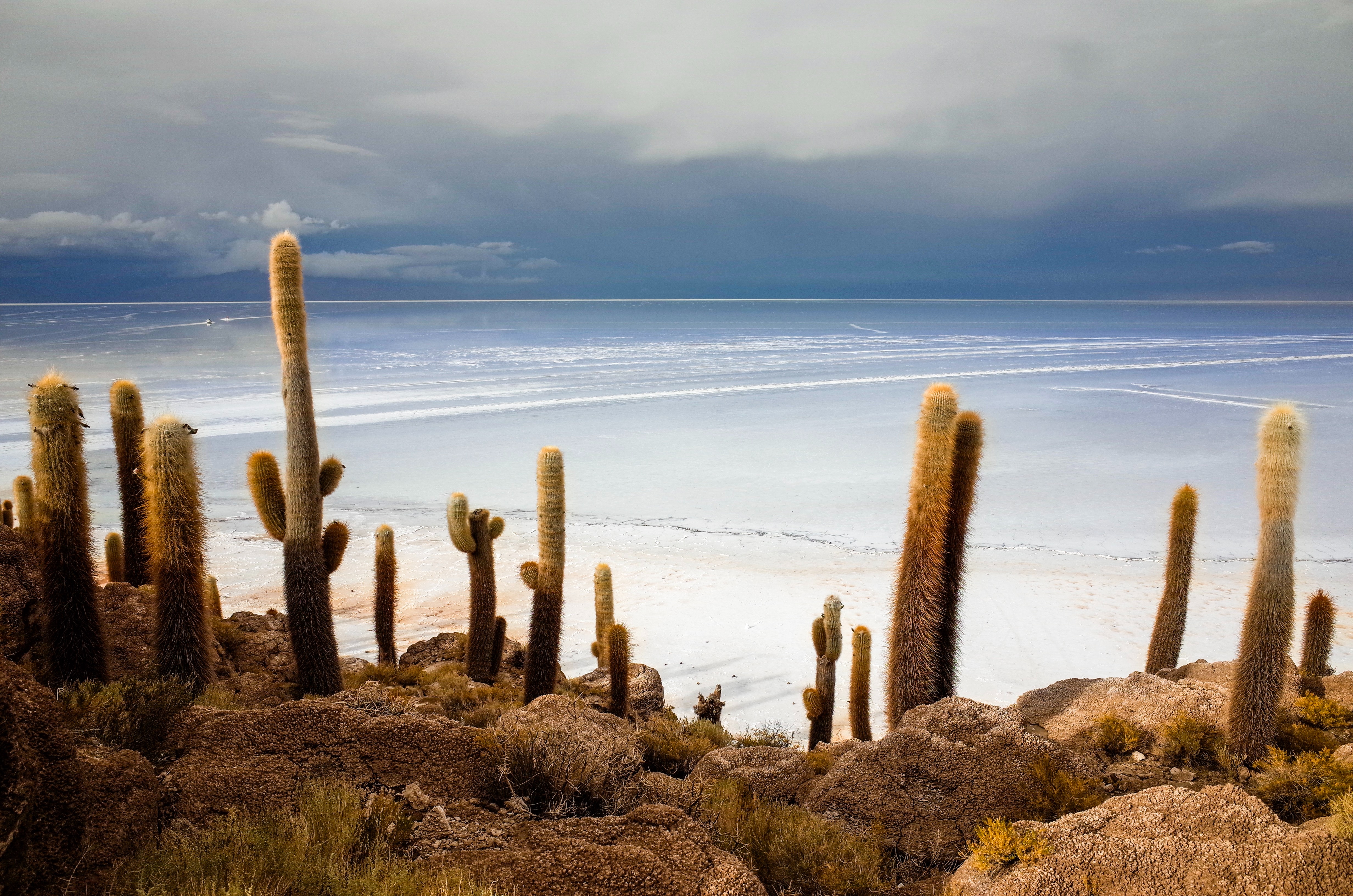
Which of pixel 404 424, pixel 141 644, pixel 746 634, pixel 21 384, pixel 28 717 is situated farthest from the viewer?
pixel 21 384

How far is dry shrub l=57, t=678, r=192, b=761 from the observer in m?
4.48

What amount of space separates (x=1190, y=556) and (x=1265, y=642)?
315 centimetres

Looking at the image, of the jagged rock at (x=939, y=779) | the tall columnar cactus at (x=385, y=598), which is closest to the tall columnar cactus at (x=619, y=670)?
the jagged rock at (x=939, y=779)

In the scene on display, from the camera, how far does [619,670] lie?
27.6 feet

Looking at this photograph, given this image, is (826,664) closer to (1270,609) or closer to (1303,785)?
(1270,609)

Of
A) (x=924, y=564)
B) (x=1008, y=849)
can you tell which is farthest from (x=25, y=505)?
(x=1008, y=849)

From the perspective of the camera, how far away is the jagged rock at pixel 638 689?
909 cm

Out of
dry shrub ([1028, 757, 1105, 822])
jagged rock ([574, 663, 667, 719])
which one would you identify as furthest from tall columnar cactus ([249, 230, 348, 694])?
dry shrub ([1028, 757, 1105, 822])

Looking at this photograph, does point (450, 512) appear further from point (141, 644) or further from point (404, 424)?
point (404, 424)

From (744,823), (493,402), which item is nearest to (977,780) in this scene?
(744,823)

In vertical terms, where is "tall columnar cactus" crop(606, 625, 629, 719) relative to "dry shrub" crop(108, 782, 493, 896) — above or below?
below

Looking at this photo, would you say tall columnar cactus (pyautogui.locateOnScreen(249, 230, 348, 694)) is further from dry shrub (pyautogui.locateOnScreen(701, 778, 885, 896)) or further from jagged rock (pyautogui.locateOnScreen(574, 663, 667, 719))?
dry shrub (pyautogui.locateOnScreen(701, 778, 885, 896))

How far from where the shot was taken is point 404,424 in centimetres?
3091

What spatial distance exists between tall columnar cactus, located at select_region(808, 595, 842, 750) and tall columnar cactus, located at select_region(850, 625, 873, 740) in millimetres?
223
